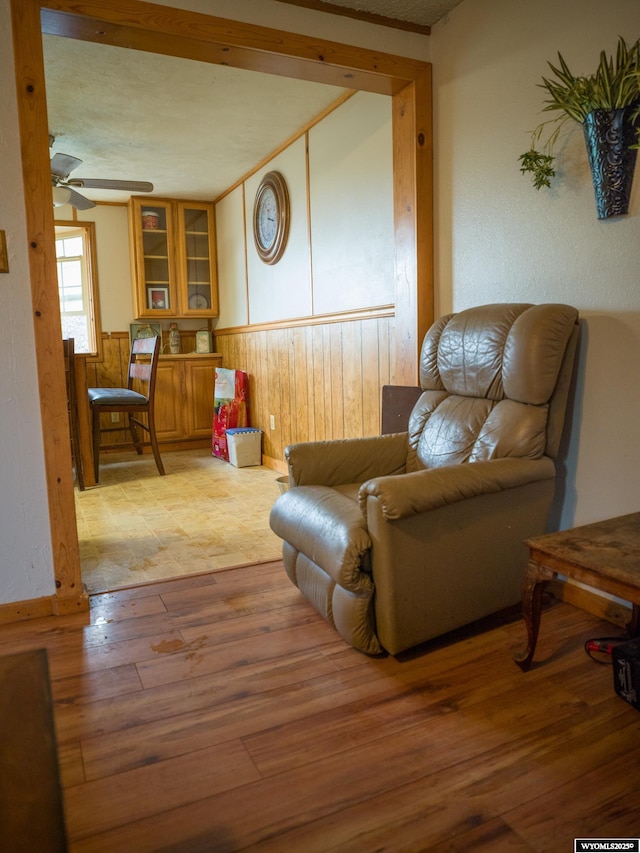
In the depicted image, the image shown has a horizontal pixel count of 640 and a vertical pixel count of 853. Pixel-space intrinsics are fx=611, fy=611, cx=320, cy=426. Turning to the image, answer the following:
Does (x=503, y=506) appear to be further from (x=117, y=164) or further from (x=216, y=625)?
(x=117, y=164)

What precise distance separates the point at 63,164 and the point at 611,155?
133 inches

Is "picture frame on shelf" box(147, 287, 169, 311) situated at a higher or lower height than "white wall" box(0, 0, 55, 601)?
higher

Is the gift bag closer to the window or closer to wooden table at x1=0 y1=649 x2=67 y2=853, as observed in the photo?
the window

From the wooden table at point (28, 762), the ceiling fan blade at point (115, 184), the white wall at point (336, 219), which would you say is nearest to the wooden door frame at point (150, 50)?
the white wall at point (336, 219)

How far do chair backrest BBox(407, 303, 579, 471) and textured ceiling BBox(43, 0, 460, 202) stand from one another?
1.45 m

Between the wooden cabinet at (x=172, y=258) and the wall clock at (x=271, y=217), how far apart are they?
1208mm

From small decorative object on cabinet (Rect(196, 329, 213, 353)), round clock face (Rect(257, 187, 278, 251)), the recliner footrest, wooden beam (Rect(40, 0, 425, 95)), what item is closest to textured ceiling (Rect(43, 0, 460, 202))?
wooden beam (Rect(40, 0, 425, 95))

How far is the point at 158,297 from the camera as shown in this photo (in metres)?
5.84

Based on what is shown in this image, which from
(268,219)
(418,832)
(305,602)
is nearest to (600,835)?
(418,832)

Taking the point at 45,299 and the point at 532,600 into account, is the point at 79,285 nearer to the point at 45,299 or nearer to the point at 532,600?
the point at 45,299

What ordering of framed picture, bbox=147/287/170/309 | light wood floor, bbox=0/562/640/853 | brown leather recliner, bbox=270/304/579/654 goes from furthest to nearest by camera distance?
framed picture, bbox=147/287/170/309, brown leather recliner, bbox=270/304/579/654, light wood floor, bbox=0/562/640/853

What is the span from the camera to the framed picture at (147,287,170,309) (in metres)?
5.80

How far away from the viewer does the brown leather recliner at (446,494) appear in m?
1.77

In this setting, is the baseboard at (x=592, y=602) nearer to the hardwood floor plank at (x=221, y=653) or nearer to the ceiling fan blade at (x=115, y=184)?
the hardwood floor plank at (x=221, y=653)
